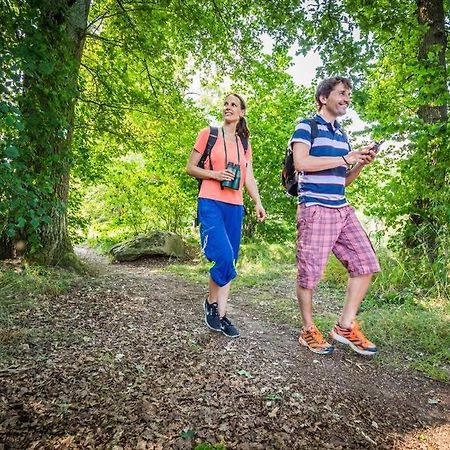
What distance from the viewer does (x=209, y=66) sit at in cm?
708

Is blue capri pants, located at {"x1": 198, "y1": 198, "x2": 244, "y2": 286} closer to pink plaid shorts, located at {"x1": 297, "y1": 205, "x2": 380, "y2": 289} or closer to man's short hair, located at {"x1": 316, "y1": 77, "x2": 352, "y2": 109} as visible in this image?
pink plaid shorts, located at {"x1": 297, "y1": 205, "x2": 380, "y2": 289}

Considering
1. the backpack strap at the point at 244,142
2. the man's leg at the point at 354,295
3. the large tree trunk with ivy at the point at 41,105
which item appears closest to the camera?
the large tree trunk with ivy at the point at 41,105

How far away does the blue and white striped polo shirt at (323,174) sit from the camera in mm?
2820

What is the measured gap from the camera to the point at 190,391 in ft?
7.30

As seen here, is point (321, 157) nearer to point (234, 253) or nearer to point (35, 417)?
point (234, 253)

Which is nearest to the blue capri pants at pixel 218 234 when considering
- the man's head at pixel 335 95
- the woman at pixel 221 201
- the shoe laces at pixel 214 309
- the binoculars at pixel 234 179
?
the woman at pixel 221 201

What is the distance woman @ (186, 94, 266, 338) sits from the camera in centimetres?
296

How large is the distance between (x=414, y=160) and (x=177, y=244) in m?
5.46

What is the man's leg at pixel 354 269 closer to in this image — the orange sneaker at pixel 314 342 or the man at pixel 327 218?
the man at pixel 327 218

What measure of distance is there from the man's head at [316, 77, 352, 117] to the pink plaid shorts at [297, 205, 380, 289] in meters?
0.76

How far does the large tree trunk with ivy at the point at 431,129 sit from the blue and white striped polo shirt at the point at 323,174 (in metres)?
1.46

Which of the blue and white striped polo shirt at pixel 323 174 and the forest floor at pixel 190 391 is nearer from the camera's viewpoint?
the forest floor at pixel 190 391

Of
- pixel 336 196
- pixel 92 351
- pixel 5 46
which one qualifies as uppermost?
pixel 5 46

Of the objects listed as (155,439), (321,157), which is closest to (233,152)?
(321,157)
